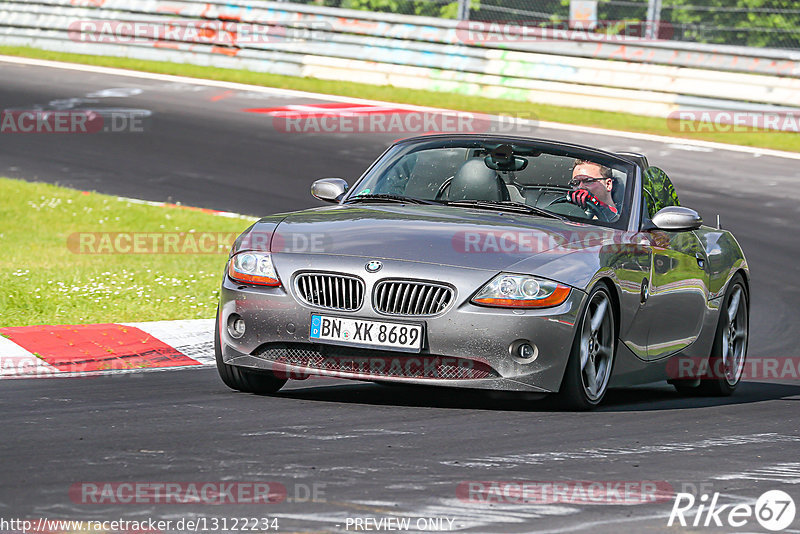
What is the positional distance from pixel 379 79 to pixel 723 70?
5.70 meters

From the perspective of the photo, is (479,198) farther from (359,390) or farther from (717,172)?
(717,172)

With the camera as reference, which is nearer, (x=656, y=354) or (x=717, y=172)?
(x=656, y=354)

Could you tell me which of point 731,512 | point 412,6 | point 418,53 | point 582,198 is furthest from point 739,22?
point 731,512

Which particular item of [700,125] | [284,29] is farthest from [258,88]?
[700,125]

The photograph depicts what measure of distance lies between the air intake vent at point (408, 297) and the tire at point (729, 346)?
2774 mm

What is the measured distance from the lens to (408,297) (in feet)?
23.4

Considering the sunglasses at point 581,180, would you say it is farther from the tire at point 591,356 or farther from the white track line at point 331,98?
the white track line at point 331,98

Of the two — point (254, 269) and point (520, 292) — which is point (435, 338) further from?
point (254, 269)

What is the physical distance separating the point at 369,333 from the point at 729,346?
3325 mm

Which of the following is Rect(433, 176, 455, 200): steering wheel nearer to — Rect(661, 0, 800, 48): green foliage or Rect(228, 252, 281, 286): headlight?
Rect(228, 252, 281, 286): headlight

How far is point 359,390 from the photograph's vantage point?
8.17m

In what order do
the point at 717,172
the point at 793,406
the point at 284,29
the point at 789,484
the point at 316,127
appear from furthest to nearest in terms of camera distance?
1. the point at 284,29
2. the point at 316,127
3. the point at 717,172
4. the point at 793,406
5. the point at 789,484

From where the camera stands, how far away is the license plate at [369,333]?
23.2 ft

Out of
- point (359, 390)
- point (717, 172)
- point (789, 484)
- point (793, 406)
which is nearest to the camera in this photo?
point (789, 484)
